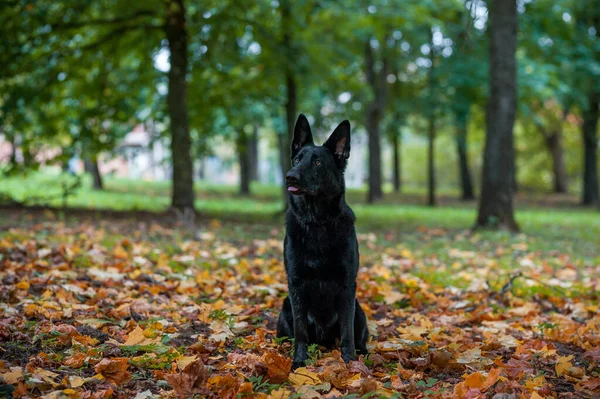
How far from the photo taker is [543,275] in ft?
27.1

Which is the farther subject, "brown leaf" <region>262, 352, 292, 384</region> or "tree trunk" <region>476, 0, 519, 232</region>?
"tree trunk" <region>476, 0, 519, 232</region>

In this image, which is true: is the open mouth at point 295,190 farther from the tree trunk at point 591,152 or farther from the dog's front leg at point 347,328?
the tree trunk at point 591,152

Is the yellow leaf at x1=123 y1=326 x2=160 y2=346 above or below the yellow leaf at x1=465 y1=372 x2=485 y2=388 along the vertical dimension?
above

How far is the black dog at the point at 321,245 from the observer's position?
433 centimetres

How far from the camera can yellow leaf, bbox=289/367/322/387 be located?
3746mm

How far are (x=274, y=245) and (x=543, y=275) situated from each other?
4310 mm

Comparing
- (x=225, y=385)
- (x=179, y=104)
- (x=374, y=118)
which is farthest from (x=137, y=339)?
(x=374, y=118)

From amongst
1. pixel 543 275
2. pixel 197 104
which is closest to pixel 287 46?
pixel 197 104

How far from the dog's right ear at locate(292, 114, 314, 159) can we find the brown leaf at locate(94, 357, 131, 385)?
190 centimetres

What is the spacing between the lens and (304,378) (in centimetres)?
379

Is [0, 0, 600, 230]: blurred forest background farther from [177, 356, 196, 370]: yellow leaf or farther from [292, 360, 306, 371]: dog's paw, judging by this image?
[177, 356, 196, 370]: yellow leaf

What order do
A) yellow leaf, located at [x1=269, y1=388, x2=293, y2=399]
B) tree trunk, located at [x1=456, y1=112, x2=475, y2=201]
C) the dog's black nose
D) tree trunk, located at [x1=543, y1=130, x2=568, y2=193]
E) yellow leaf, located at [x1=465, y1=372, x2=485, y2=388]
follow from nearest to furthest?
yellow leaf, located at [x1=269, y1=388, x2=293, y2=399]
yellow leaf, located at [x1=465, y1=372, x2=485, y2=388]
the dog's black nose
tree trunk, located at [x1=456, y1=112, x2=475, y2=201]
tree trunk, located at [x1=543, y1=130, x2=568, y2=193]

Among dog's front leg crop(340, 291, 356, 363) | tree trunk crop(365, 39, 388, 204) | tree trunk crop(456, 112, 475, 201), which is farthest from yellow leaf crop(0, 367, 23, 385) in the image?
tree trunk crop(456, 112, 475, 201)

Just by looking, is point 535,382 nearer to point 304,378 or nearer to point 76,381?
point 304,378
